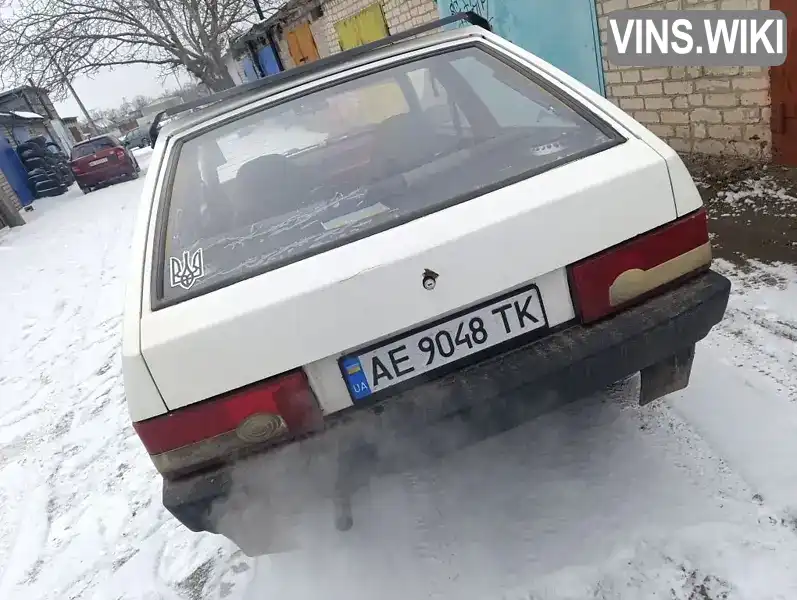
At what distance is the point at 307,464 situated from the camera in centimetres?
176

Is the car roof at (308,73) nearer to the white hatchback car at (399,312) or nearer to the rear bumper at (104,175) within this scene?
the white hatchback car at (399,312)

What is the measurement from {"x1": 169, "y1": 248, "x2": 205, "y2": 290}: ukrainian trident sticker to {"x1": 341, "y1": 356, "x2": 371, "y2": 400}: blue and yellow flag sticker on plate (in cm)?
53

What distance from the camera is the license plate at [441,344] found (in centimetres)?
173

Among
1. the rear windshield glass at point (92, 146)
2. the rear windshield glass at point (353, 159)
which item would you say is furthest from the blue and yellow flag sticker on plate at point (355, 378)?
the rear windshield glass at point (92, 146)

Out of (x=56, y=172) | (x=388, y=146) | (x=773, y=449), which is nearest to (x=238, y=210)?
(x=388, y=146)

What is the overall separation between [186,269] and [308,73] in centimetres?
108

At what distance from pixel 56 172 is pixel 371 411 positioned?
22483mm

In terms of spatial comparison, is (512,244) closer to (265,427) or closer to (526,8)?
(265,427)

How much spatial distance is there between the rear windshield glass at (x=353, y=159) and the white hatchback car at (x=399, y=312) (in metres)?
0.01

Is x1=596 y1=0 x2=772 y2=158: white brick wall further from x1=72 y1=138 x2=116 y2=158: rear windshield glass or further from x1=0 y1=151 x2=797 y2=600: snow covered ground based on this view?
x1=72 y1=138 x2=116 y2=158: rear windshield glass

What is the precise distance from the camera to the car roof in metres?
Answer: 2.47

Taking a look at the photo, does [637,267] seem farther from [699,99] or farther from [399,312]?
[699,99]

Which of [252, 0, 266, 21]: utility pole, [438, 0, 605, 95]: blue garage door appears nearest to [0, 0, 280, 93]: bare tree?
[252, 0, 266, 21]: utility pole

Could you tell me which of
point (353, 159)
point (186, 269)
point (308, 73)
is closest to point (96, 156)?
point (308, 73)
